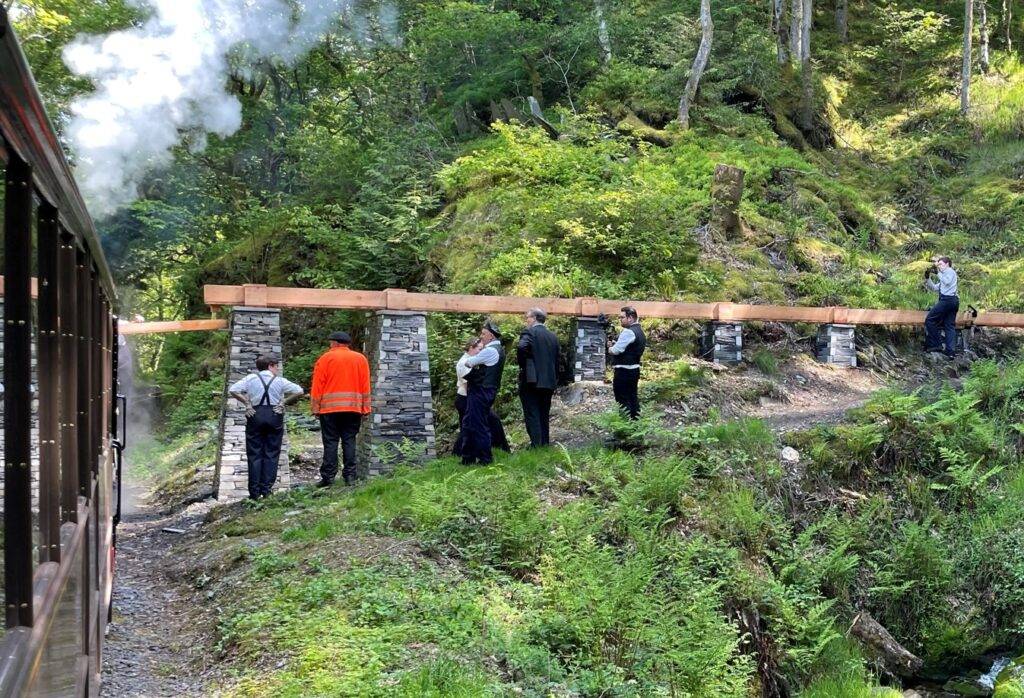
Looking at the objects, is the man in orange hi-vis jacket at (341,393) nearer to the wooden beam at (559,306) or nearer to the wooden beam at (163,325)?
the wooden beam at (559,306)

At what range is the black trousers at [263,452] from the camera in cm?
1127

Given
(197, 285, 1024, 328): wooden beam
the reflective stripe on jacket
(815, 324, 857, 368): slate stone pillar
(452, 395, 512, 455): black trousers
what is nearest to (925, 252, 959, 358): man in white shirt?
(197, 285, 1024, 328): wooden beam

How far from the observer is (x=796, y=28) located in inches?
1120

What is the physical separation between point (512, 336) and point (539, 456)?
4.68m

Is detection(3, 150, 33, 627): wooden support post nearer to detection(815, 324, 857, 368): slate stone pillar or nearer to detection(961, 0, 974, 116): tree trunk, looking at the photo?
detection(815, 324, 857, 368): slate stone pillar

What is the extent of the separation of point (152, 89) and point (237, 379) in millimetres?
10976

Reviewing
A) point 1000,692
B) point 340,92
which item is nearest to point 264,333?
point 1000,692

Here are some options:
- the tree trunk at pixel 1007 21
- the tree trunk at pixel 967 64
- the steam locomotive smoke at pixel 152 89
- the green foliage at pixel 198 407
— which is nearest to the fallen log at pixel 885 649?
the green foliage at pixel 198 407

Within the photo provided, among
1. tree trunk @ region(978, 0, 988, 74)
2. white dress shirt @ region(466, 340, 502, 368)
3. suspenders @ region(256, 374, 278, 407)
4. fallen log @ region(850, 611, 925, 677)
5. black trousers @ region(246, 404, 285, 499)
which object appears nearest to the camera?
fallen log @ region(850, 611, 925, 677)

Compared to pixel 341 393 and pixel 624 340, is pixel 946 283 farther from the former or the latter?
pixel 341 393

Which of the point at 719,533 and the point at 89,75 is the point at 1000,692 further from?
the point at 89,75

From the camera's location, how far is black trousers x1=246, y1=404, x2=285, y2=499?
11273 millimetres

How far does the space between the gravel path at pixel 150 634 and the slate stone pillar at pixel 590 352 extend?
241 inches

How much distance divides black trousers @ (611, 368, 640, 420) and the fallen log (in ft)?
11.6
